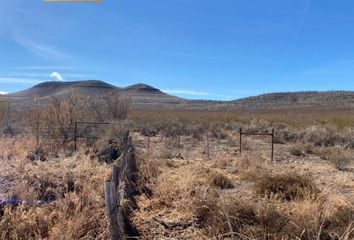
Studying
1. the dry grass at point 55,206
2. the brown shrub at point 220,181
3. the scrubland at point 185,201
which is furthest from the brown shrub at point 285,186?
the dry grass at point 55,206

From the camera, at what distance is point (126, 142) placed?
11555 mm

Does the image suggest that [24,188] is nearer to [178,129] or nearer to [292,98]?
[178,129]

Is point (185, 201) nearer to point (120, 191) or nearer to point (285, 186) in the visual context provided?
point (120, 191)

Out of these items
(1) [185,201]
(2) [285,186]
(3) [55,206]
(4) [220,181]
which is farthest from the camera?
(4) [220,181]

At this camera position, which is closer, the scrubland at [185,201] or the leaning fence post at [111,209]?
the leaning fence post at [111,209]

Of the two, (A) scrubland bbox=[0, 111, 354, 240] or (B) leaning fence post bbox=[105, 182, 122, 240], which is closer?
(B) leaning fence post bbox=[105, 182, 122, 240]

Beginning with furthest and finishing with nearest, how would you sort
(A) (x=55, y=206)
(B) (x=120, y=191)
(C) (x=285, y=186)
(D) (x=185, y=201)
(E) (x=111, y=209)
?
(C) (x=285, y=186), (B) (x=120, y=191), (D) (x=185, y=201), (A) (x=55, y=206), (E) (x=111, y=209)

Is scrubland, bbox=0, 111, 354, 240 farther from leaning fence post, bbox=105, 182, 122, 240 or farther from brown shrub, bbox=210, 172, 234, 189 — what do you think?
leaning fence post, bbox=105, 182, 122, 240

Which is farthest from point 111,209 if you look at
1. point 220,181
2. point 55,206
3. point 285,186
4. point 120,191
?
point 220,181

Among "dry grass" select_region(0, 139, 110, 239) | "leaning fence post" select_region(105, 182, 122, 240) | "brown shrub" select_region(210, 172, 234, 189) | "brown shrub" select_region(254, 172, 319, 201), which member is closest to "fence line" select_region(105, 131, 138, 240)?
"leaning fence post" select_region(105, 182, 122, 240)

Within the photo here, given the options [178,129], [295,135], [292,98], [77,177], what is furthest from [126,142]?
[292,98]

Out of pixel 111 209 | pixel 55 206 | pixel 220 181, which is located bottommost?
pixel 220 181

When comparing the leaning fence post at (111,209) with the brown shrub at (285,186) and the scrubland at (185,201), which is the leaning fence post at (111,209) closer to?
the scrubland at (185,201)

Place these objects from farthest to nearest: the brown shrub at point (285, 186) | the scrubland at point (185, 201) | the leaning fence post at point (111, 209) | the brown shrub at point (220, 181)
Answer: the brown shrub at point (220, 181)
the brown shrub at point (285, 186)
the scrubland at point (185, 201)
the leaning fence post at point (111, 209)
